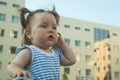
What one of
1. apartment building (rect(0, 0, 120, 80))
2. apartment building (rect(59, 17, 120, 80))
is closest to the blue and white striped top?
apartment building (rect(0, 0, 120, 80))

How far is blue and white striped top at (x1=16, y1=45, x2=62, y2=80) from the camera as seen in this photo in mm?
2148

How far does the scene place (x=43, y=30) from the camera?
7.17ft

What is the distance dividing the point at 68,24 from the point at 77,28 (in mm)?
1741

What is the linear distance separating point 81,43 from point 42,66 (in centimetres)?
4330

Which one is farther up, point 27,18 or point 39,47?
point 27,18

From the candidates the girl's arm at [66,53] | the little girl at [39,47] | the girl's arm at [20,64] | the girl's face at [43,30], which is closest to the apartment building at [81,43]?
the girl's arm at [66,53]

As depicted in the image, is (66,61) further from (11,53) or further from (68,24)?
(68,24)

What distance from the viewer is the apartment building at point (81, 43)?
3803 cm

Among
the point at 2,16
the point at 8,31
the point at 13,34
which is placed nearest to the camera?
the point at 8,31

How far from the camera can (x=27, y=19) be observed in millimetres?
2438

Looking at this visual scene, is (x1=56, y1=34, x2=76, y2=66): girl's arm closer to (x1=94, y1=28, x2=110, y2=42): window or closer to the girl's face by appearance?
the girl's face

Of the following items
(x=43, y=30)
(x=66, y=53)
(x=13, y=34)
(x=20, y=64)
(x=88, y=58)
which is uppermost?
(x=43, y=30)

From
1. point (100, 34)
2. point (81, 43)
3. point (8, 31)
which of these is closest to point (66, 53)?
point (8, 31)

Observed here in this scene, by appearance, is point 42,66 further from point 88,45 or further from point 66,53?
point 88,45
